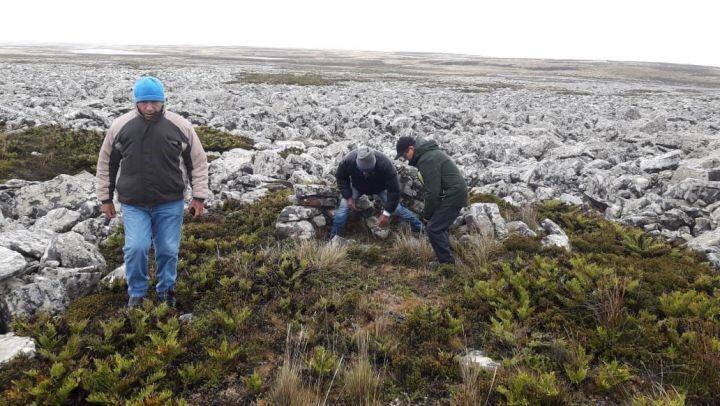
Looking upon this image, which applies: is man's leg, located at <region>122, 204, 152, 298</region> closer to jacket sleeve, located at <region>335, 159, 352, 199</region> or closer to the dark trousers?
jacket sleeve, located at <region>335, 159, 352, 199</region>

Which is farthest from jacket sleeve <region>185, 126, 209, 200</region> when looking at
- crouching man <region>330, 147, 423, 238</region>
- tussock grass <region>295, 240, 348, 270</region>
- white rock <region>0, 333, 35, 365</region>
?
crouching man <region>330, 147, 423, 238</region>

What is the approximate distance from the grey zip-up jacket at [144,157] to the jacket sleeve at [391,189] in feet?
12.9

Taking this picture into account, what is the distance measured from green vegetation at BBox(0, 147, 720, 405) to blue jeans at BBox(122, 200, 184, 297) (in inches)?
13.5

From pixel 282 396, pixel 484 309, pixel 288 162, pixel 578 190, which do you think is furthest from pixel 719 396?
pixel 288 162

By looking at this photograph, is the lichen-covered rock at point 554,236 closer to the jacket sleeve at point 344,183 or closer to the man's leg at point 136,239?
the jacket sleeve at point 344,183

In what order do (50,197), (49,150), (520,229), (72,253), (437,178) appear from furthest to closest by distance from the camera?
1. (49,150)
2. (50,197)
3. (520,229)
4. (437,178)
5. (72,253)

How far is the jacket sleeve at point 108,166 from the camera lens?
5594 millimetres

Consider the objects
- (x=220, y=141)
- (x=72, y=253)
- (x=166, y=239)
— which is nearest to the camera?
(x=166, y=239)

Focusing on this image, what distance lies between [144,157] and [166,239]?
111cm

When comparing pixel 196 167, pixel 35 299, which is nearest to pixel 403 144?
pixel 196 167

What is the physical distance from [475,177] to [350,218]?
5417mm

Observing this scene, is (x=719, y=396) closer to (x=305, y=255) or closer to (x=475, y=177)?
(x=305, y=255)

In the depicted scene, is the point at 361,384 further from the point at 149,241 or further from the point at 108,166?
the point at 108,166

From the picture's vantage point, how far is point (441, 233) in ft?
25.8
